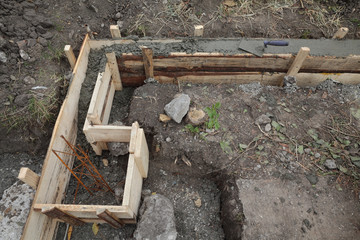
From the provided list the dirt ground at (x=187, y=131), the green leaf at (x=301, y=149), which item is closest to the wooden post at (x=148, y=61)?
the dirt ground at (x=187, y=131)

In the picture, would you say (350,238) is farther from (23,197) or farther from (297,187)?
(23,197)

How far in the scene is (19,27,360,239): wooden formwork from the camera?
2846 mm

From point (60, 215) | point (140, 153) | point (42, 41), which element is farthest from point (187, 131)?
point (42, 41)

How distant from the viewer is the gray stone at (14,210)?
111 inches

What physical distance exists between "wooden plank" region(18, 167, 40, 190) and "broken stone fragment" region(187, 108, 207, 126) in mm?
2034

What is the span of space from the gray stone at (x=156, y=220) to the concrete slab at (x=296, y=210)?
35.1 inches

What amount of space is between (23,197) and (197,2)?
4500mm

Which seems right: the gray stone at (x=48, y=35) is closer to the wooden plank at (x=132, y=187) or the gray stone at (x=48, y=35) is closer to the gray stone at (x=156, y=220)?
the wooden plank at (x=132, y=187)

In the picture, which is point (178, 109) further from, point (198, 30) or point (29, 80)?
point (29, 80)

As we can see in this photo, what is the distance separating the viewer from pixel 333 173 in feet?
10.3

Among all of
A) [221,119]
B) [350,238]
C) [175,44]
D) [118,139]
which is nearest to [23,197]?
[118,139]

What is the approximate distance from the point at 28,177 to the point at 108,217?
Result: 0.95 metres

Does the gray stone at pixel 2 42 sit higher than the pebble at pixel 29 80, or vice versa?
the gray stone at pixel 2 42

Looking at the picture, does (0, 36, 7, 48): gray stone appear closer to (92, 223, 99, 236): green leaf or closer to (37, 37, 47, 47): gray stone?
(37, 37, 47, 47): gray stone
